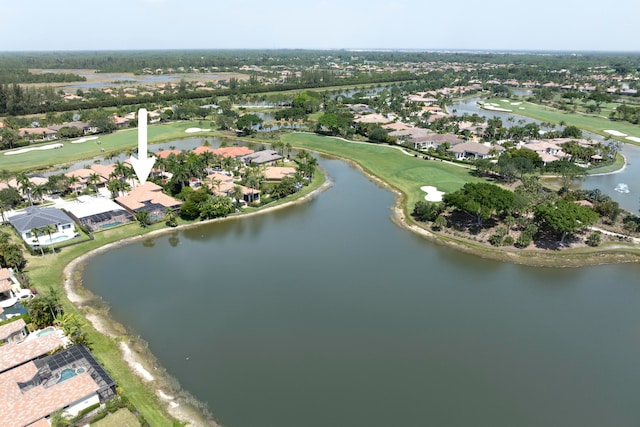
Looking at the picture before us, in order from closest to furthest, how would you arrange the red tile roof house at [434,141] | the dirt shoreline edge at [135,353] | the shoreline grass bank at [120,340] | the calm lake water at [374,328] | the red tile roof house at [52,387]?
the red tile roof house at [52,387] < the dirt shoreline edge at [135,353] < the shoreline grass bank at [120,340] < the calm lake water at [374,328] < the red tile roof house at [434,141]

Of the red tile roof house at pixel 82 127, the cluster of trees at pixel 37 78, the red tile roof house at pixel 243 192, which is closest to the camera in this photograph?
the red tile roof house at pixel 243 192

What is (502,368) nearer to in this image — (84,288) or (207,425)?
(207,425)

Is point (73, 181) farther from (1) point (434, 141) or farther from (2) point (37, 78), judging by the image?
(2) point (37, 78)

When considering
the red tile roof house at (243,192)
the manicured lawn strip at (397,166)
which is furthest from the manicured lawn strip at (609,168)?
the red tile roof house at (243,192)

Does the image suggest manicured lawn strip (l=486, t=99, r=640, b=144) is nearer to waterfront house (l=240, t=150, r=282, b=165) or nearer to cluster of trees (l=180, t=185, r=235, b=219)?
waterfront house (l=240, t=150, r=282, b=165)

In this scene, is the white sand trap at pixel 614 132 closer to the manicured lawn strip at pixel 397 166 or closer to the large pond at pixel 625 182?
the large pond at pixel 625 182

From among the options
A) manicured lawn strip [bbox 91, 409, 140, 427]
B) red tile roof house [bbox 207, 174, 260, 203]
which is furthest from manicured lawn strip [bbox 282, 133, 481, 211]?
manicured lawn strip [bbox 91, 409, 140, 427]

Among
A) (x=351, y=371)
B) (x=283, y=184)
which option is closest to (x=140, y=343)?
(x=351, y=371)

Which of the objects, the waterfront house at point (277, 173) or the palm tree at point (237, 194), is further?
the waterfront house at point (277, 173)
